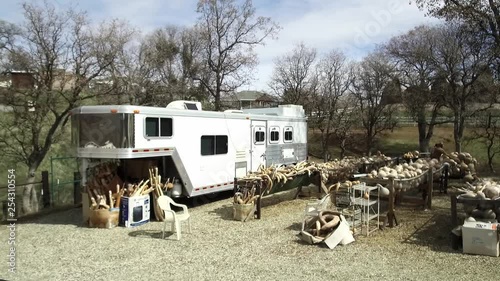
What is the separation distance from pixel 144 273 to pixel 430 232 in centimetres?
538

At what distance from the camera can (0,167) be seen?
57.4ft

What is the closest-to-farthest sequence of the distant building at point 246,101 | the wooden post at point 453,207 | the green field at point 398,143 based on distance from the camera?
the wooden post at point 453,207
the distant building at point 246,101
the green field at point 398,143

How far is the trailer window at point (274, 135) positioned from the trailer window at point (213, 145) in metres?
2.56

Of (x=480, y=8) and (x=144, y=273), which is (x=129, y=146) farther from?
(x=480, y=8)

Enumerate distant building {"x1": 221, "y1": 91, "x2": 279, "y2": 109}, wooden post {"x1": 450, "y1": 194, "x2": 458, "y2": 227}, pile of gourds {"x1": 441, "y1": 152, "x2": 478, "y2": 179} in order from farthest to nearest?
distant building {"x1": 221, "y1": 91, "x2": 279, "y2": 109} < pile of gourds {"x1": 441, "y1": 152, "x2": 478, "y2": 179} < wooden post {"x1": 450, "y1": 194, "x2": 458, "y2": 227}

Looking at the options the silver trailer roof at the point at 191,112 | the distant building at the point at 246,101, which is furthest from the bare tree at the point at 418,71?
the silver trailer roof at the point at 191,112

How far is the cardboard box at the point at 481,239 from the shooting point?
6.32 meters

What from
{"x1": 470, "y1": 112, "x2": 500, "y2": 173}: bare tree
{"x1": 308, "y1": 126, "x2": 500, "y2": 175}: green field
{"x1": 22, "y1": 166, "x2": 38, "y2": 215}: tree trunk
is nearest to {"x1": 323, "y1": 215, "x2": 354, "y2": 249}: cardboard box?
{"x1": 22, "y1": 166, "x2": 38, "y2": 215}: tree trunk

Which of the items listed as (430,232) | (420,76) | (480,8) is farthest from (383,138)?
(430,232)

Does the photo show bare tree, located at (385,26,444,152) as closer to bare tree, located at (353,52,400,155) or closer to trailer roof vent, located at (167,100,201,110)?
bare tree, located at (353,52,400,155)

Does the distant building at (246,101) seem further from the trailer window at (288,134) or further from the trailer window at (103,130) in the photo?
the trailer window at (103,130)

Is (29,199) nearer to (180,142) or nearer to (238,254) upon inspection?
(180,142)

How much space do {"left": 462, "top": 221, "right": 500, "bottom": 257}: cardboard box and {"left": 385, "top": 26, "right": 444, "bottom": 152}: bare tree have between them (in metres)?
18.0

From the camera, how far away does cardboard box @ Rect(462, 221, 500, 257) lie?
6.32 m
